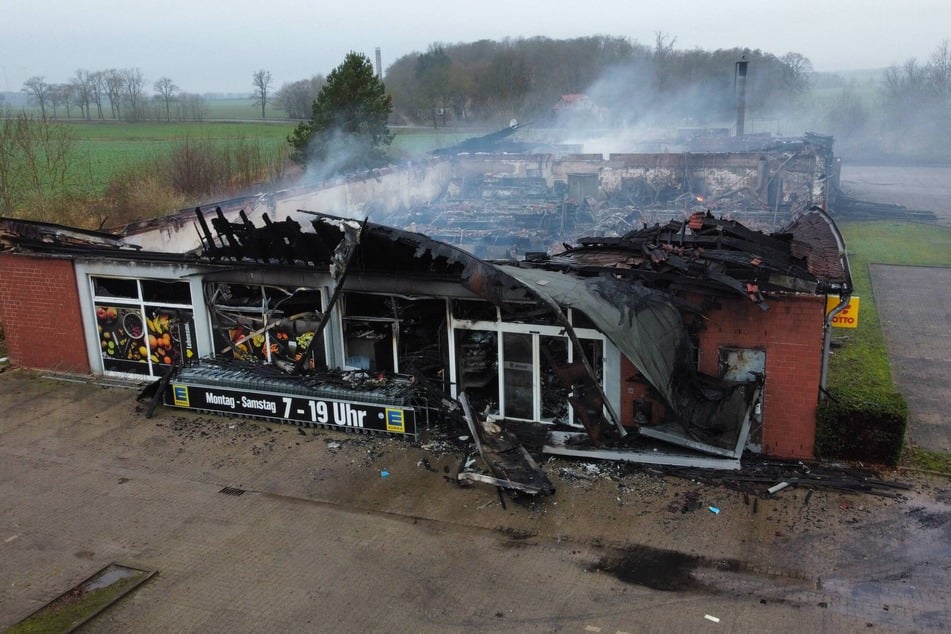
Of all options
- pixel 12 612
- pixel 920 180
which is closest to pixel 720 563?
pixel 12 612

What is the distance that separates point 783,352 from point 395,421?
5310mm

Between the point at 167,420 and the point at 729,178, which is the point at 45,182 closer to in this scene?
the point at 167,420

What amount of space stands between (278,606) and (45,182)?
22122 mm

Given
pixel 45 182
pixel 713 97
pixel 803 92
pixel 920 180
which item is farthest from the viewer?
pixel 803 92

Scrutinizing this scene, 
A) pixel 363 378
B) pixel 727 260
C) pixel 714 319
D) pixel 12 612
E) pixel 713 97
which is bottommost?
pixel 12 612

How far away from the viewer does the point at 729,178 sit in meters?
30.1

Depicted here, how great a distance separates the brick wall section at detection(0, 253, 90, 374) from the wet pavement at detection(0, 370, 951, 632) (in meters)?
3.35

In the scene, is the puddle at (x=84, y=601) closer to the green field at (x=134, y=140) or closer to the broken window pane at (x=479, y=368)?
the broken window pane at (x=479, y=368)

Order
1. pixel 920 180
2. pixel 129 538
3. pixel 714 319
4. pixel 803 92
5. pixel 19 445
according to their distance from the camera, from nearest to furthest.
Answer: pixel 129 538 → pixel 714 319 → pixel 19 445 → pixel 920 180 → pixel 803 92

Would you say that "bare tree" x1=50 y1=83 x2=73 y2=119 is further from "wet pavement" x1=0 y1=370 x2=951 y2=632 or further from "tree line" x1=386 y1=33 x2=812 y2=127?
"wet pavement" x1=0 y1=370 x2=951 y2=632

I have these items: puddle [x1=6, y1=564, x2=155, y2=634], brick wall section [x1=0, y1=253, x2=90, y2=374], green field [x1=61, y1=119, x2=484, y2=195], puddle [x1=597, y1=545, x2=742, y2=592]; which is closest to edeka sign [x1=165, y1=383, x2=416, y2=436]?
brick wall section [x1=0, y1=253, x2=90, y2=374]

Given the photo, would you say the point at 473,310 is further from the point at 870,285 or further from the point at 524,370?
the point at 870,285

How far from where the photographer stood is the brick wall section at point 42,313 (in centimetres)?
1377

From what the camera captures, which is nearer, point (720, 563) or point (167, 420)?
point (720, 563)
